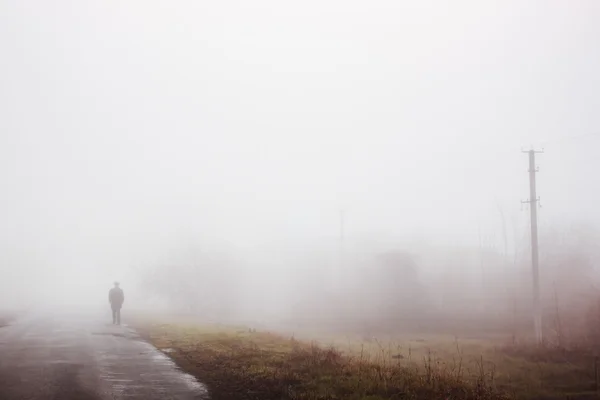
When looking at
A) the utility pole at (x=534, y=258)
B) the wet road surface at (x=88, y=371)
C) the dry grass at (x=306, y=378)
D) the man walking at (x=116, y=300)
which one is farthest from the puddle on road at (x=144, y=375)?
the utility pole at (x=534, y=258)

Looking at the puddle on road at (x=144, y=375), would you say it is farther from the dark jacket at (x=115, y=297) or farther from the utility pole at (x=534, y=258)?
the utility pole at (x=534, y=258)

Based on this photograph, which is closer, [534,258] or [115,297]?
[115,297]

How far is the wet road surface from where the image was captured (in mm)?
17500

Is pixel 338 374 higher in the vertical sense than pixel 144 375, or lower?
lower

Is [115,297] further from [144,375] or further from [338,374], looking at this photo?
[338,374]

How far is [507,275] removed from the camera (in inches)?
3570

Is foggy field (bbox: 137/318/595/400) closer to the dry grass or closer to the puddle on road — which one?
the dry grass

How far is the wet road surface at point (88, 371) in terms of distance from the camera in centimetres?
1750

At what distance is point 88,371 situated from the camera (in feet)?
70.2

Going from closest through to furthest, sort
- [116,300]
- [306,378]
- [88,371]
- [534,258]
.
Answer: [306,378]
[88,371]
[116,300]
[534,258]

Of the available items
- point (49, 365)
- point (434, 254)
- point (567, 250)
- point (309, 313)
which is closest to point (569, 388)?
point (49, 365)

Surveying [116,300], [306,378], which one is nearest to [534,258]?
[116,300]

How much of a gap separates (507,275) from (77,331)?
219 feet

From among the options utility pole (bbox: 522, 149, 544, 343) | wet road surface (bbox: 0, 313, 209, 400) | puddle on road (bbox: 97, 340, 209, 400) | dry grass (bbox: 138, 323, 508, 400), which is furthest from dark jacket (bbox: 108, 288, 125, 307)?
utility pole (bbox: 522, 149, 544, 343)
